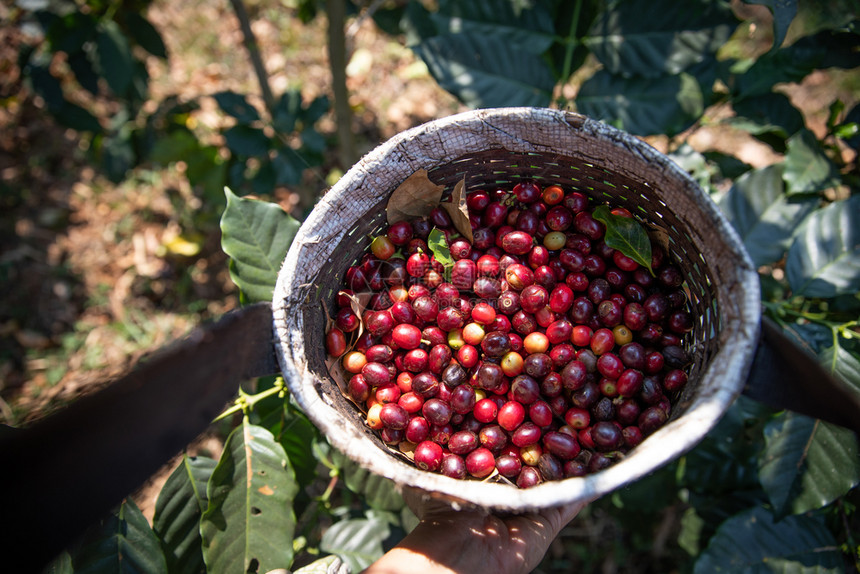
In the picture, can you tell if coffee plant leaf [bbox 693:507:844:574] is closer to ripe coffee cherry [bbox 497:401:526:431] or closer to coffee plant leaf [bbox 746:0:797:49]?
ripe coffee cherry [bbox 497:401:526:431]

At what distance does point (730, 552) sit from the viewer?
1.68 m

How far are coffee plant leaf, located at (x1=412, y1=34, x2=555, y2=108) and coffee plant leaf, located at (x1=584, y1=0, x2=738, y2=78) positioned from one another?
0.89 ft

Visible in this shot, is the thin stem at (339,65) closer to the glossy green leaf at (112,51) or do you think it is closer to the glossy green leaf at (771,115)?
the glossy green leaf at (112,51)

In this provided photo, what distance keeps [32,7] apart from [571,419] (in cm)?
277

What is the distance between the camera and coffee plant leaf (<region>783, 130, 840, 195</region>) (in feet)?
5.45

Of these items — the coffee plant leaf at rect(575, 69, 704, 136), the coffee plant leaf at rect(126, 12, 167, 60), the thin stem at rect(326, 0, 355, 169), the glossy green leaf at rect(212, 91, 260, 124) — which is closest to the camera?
the coffee plant leaf at rect(575, 69, 704, 136)

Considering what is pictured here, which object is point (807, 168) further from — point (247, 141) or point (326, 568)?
point (247, 141)

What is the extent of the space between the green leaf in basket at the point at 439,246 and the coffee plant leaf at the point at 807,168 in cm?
117

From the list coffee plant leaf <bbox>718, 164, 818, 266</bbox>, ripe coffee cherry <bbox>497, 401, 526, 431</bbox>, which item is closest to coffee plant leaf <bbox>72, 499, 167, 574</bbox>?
ripe coffee cherry <bbox>497, 401, 526, 431</bbox>

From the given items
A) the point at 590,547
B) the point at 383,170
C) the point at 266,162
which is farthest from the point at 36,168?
the point at 590,547

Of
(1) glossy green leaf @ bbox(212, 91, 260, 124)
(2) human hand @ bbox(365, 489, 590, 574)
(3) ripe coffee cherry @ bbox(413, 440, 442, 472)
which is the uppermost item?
(1) glossy green leaf @ bbox(212, 91, 260, 124)

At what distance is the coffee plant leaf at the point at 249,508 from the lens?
4.47 feet

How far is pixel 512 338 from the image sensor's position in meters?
1.53

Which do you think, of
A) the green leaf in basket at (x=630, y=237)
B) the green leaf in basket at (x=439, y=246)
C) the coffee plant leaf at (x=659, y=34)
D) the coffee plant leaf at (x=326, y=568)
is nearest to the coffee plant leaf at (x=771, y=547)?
the green leaf in basket at (x=630, y=237)
